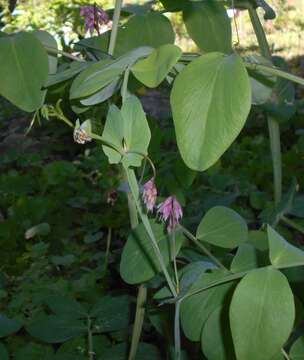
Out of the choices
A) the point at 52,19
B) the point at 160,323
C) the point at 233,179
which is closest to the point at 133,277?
the point at 160,323

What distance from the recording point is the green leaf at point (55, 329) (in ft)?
3.09

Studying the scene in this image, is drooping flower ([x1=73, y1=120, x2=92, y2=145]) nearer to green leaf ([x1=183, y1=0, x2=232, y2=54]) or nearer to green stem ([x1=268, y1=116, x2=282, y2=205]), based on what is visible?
green leaf ([x1=183, y1=0, x2=232, y2=54])

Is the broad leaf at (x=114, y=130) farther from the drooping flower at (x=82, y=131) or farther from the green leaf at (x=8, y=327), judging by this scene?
the green leaf at (x=8, y=327)

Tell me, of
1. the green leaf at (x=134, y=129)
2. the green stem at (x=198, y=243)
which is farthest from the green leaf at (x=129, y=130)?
the green stem at (x=198, y=243)

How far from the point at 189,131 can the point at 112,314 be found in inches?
24.0

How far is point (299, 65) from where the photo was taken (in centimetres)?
399

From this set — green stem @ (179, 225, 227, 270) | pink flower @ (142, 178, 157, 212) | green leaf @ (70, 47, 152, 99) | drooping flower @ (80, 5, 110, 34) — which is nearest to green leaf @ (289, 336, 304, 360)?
green stem @ (179, 225, 227, 270)

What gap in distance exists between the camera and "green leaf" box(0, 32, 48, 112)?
595 mm

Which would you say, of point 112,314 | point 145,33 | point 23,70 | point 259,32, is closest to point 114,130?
A: point 23,70

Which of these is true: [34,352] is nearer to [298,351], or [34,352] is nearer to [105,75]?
[298,351]

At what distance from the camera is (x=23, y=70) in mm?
597

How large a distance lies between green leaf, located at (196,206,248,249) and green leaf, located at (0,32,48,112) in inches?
9.0

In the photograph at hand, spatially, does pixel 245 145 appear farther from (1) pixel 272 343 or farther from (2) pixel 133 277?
(1) pixel 272 343

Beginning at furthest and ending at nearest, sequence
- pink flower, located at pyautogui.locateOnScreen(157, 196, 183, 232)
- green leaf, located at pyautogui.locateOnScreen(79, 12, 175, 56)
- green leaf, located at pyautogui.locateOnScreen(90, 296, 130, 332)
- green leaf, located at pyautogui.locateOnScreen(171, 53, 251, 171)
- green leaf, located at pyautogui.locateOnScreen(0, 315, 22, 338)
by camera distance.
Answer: green leaf, located at pyautogui.locateOnScreen(90, 296, 130, 332) → green leaf, located at pyautogui.locateOnScreen(0, 315, 22, 338) → green leaf, located at pyautogui.locateOnScreen(79, 12, 175, 56) → pink flower, located at pyautogui.locateOnScreen(157, 196, 183, 232) → green leaf, located at pyautogui.locateOnScreen(171, 53, 251, 171)
